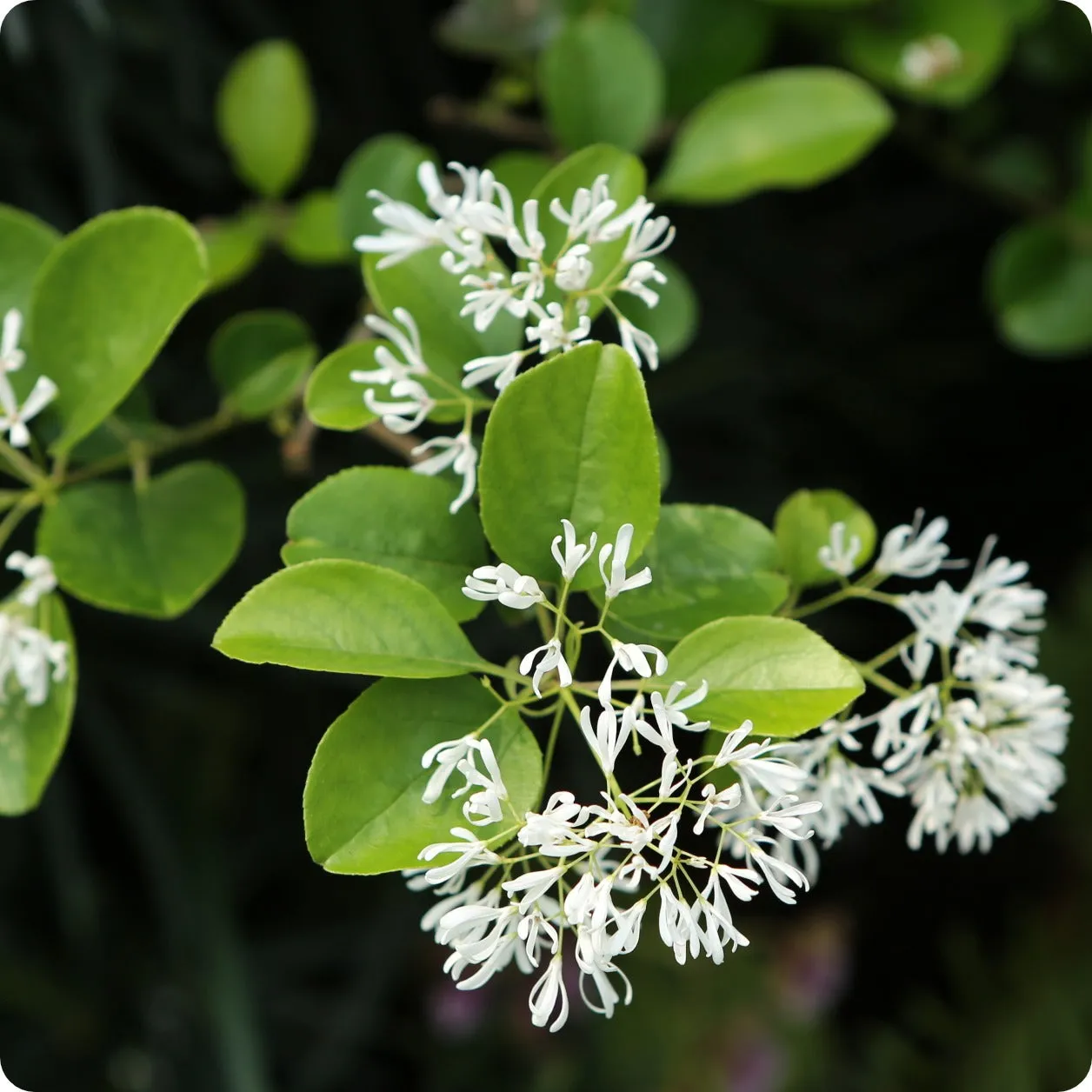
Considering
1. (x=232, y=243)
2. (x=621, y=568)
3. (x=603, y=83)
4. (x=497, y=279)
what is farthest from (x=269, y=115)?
(x=621, y=568)

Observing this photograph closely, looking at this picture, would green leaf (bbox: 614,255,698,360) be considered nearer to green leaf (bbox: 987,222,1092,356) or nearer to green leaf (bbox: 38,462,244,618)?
green leaf (bbox: 38,462,244,618)

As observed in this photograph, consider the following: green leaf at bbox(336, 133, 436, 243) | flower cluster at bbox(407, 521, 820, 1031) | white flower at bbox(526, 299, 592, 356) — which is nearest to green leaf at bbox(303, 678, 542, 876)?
flower cluster at bbox(407, 521, 820, 1031)

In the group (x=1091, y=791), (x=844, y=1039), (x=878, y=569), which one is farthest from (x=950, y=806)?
(x=844, y=1039)

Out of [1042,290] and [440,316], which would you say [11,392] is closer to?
[440,316]

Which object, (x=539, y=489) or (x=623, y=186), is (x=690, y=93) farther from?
(x=539, y=489)

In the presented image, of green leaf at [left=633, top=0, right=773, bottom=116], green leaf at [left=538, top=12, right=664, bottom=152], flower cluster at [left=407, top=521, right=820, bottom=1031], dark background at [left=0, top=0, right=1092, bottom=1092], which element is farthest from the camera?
dark background at [left=0, top=0, right=1092, bottom=1092]

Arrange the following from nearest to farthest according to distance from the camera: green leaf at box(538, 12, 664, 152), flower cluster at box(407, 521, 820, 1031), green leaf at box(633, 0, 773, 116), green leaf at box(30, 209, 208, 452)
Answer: flower cluster at box(407, 521, 820, 1031), green leaf at box(30, 209, 208, 452), green leaf at box(538, 12, 664, 152), green leaf at box(633, 0, 773, 116)

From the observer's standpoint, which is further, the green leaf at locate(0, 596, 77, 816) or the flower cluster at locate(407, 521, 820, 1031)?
the green leaf at locate(0, 596, 77, 816)
